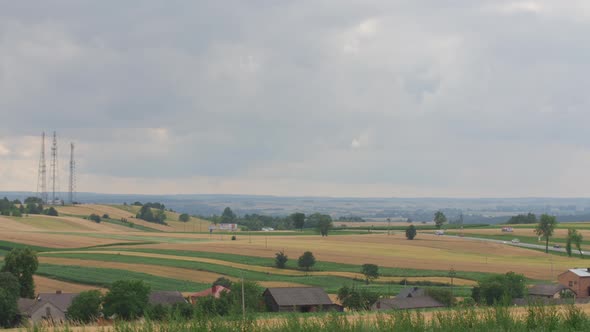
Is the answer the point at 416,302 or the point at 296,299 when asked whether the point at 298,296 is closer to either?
the point at 296,299

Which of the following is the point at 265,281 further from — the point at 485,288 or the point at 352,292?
the point at 485,288

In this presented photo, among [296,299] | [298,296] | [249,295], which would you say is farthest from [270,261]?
[249,295]

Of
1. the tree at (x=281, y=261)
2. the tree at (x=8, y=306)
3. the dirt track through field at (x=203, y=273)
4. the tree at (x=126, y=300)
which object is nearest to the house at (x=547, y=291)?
the dirt track through field at (x=203, y=273)

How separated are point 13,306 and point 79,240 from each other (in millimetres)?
74117

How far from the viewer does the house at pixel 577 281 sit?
251 ft

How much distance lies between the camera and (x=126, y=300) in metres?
59.3

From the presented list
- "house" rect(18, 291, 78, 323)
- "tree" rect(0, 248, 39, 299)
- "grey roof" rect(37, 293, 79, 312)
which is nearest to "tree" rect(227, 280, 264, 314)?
"house" rect(18, 291, 78, 323)

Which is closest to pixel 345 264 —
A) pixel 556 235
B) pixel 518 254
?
pixel 518 254

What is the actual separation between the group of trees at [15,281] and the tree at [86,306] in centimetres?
542

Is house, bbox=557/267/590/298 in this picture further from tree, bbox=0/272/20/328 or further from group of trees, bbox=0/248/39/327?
group of trees, bbox=0/248/39/327

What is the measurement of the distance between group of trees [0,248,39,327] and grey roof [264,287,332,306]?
23.4 m

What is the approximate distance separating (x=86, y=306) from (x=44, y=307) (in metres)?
7.71

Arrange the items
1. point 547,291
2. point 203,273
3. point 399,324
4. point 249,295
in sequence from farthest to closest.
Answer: point 203,273
point 547,291
point 249,295
point 399,324

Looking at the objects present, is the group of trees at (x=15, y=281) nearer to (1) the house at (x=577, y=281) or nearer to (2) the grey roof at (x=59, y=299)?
(2) the grey roof at (x=59, y=299)
